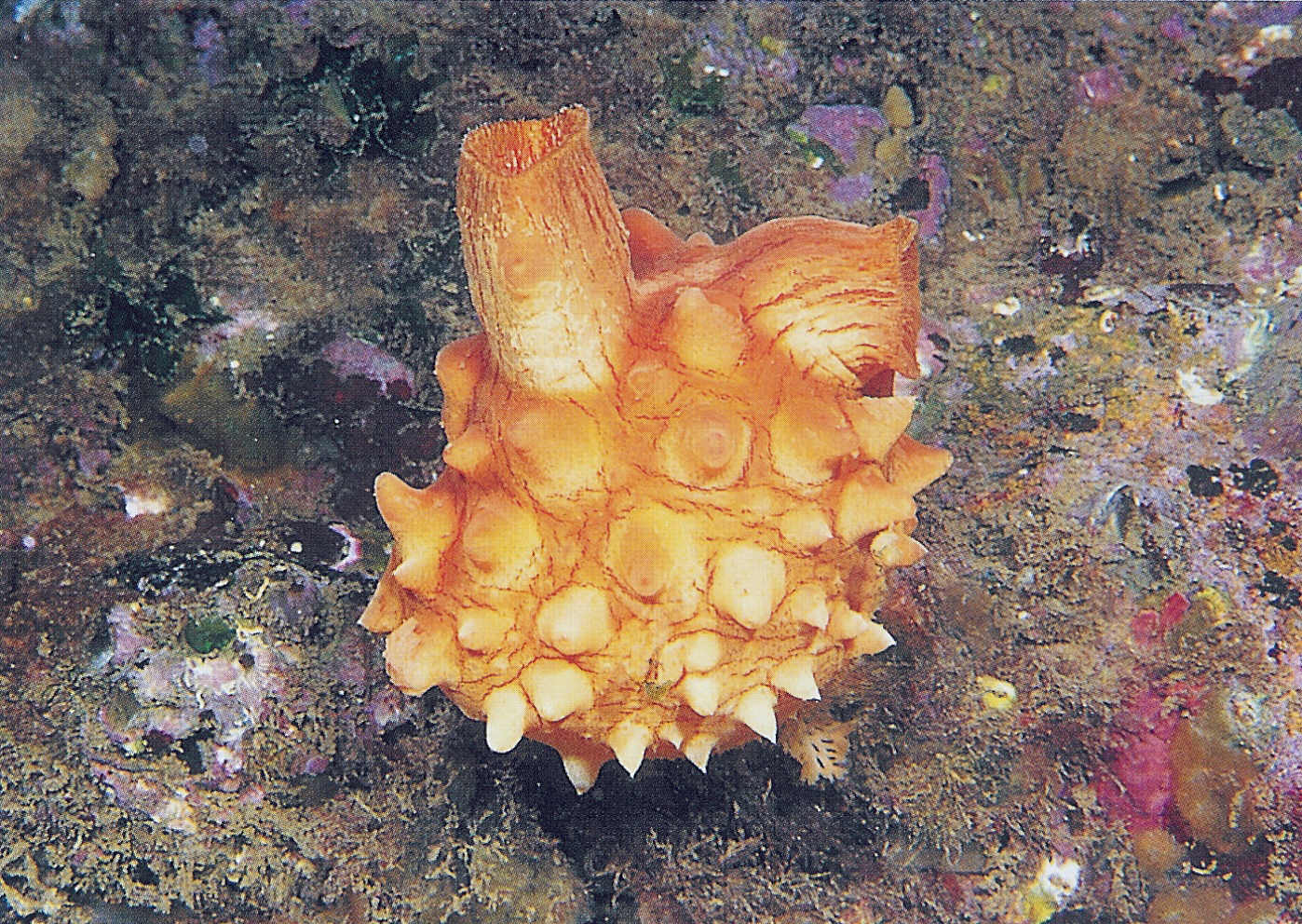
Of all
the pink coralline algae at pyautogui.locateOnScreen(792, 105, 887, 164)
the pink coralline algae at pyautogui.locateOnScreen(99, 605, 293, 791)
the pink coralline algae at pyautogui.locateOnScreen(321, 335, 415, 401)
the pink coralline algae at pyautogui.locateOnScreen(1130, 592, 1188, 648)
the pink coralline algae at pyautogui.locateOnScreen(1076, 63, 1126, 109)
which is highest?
the pink coralline algae at pyautogui.locateOnScreen(1076, 63, 1126, 109)

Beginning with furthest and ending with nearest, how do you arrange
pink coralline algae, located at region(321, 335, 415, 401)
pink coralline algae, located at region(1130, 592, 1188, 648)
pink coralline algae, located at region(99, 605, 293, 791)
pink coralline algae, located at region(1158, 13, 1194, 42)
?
1. pink coralline algae, located at region(1158, 13, 1194, 42)
2. pink coralline algae, located at region(321, 335, 415, 401)
3. pink coralline algae, located at region(1130, 592, 1188, 648)
4. pink coralline algae, located at region(99, 605, 293, 791)

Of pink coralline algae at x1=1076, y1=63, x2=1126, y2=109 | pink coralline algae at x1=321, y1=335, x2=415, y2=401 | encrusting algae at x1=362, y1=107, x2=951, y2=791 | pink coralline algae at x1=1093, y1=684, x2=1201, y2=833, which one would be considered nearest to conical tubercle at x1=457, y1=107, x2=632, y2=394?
encrusting algae at x1=362, y1=107, x2=951, y2=791

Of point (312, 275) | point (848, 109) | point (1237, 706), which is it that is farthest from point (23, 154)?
point (1237, 706)

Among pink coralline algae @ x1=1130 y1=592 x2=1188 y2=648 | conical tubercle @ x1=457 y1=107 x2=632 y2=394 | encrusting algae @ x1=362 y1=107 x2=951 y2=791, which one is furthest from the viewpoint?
pink coralline algae @ x1=1130 y1=592 x2=1188 y2=648

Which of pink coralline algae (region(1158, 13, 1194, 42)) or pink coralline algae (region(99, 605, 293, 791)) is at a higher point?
pink coralline algae (region(1158, 13, 1194, 42))

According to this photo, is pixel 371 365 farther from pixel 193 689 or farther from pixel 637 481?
pixel 637 481

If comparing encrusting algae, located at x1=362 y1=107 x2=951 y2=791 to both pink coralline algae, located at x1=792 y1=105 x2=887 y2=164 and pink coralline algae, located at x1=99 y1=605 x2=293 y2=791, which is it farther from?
pink coralline algae, located at x1=792 y1=105 x2=887 y2=164

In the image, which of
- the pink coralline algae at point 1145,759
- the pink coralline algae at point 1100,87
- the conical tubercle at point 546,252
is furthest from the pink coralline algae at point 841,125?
the pink coralline algae at point 1145,759

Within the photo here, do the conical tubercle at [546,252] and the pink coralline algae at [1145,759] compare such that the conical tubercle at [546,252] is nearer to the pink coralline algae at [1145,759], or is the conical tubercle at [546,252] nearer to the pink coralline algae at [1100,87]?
the pink coralline algae at [1100,87]
